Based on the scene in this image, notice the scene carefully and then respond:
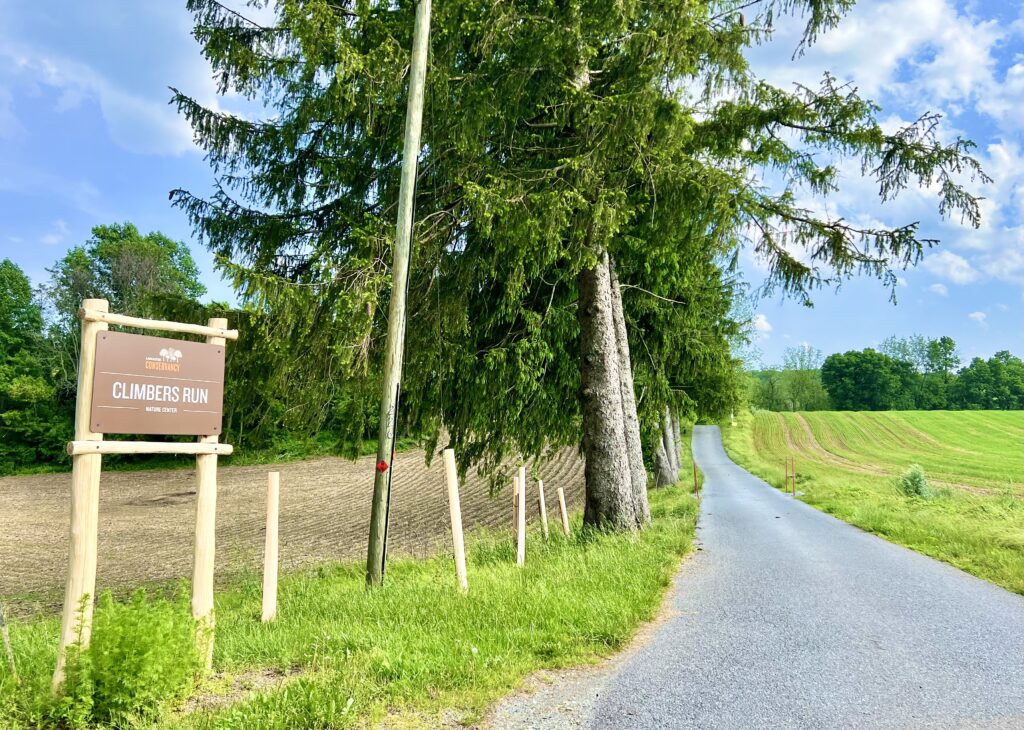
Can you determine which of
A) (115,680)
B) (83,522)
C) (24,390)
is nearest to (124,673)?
(115,680)

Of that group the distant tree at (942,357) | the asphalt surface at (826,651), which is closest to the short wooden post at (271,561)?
the asphalt surface at (826,651)

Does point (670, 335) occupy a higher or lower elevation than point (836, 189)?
lower

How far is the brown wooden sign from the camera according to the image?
4121 mm

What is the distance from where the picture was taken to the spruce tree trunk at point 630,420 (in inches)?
396

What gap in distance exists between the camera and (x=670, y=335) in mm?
14148

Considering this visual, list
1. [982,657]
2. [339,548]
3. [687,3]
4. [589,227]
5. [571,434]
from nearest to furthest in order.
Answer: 1. [982,657]
2. [687,3]
3. [589,227]
4. [571,434]
5. [339,548]

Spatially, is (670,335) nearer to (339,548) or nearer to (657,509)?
(657,509)

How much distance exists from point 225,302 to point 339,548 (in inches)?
331

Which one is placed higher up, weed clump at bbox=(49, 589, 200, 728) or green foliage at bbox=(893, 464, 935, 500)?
weed clump at bbox=(49, 589, 200, 728)

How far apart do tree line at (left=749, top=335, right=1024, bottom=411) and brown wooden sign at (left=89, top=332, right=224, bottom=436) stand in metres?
96.6

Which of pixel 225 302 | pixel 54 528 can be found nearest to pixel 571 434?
pixel 225 302

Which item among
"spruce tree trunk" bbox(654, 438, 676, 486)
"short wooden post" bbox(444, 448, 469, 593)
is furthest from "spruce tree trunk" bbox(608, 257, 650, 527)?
"spruce tree trunk" bbox(654, 438, 676, 486)

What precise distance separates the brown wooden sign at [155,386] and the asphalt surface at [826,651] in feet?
10.8

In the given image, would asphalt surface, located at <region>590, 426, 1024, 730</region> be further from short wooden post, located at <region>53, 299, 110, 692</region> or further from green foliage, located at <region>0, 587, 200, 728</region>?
short wooden post, located at <region>53, 299, 110, 692</region>
